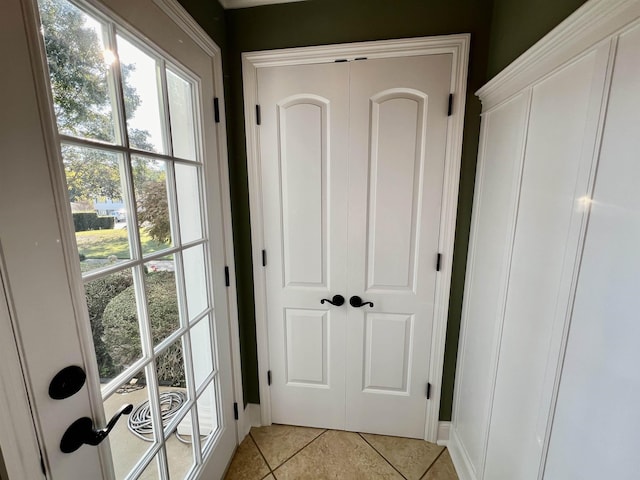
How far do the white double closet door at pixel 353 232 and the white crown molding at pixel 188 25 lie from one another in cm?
28

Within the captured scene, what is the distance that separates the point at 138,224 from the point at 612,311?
1.34 m

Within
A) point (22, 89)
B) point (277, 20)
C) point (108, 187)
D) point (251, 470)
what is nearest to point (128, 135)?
point (108, 187)

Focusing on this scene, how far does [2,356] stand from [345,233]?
1.29 m

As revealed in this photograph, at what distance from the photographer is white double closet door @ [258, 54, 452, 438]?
1427 mm

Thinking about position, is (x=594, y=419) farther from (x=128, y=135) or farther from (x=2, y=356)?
(x=128, y=135)

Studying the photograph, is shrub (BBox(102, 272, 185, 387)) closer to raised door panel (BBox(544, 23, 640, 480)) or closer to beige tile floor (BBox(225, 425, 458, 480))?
beige tile floor (BBox(225, 425, 458, 480))

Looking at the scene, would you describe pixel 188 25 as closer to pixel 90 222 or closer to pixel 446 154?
pixel 90 222

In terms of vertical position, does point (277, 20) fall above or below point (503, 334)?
above

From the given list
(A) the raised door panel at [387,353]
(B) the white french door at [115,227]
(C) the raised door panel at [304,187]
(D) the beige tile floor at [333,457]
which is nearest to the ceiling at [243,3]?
(B) the white french door at [115,227]

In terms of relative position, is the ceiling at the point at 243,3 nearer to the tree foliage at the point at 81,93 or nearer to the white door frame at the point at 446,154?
the white door frame at the point at 446,154

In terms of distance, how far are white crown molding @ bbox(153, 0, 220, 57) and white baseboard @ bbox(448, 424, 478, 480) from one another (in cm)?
238

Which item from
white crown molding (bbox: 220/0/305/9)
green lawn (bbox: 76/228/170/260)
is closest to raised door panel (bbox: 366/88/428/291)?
white crown molding (bbox: 220/0/305/9)

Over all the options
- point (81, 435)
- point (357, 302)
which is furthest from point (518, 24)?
point (81, 435)

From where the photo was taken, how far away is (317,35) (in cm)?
141
